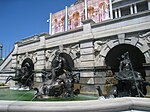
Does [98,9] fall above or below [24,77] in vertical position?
above

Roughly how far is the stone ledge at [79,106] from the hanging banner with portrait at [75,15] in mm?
41738

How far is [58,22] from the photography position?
50.8 m

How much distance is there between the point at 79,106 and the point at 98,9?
40166mm

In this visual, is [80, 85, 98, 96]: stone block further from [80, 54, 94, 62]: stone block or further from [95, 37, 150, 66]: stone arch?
[80, 54, 94, 62]: stone block

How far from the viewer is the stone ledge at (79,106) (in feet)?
12.2

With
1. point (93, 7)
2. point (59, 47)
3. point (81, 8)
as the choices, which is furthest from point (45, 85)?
point (81, 8)

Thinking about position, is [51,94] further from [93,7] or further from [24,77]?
[93,7]

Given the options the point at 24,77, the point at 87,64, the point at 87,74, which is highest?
the point at 87,64

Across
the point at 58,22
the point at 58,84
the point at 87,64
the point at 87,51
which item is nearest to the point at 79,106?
the point at 58,84

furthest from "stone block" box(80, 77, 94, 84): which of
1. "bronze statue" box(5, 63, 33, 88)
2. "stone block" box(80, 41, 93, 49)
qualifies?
"bronze statue" box(5, 63, 33, 88)

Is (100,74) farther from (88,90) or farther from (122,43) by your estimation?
(122,43)

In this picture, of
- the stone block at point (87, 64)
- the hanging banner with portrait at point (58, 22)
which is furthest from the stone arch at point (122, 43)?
the hanging banner with portrait at point (58, 22)

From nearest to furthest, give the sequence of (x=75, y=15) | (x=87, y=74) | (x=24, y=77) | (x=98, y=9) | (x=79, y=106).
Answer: (x=79, y=106), (x=87, y=74), (x=24, y=77), (x=98, y=9), (x=75, y=15)

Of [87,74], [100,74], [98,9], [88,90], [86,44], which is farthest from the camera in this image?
[98,9]
